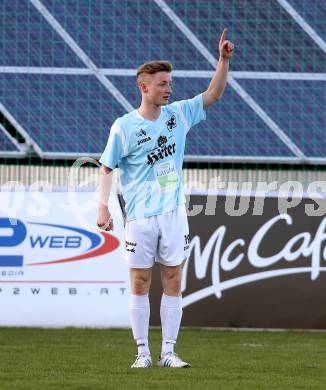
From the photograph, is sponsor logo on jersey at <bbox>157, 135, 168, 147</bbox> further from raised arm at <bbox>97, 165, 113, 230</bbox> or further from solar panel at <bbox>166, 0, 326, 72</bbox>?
solar panel at <bbox>166, 0, 326, 72</bbox>

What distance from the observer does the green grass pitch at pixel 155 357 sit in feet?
19.9

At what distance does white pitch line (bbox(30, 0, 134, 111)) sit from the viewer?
13.4 m

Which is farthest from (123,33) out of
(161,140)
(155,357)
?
(161,140)

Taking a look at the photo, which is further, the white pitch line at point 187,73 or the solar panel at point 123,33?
the solar panel at point 123,33

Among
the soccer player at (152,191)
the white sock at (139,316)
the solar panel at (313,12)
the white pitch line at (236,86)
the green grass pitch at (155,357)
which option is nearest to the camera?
the green grass pitch at (155,357)

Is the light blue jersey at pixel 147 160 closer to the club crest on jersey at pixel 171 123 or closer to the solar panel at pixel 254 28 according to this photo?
the club crest on jersey at pixel 171 123

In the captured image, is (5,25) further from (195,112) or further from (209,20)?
(195,112)

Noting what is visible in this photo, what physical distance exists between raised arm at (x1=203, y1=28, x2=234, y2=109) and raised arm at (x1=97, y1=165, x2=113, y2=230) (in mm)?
738

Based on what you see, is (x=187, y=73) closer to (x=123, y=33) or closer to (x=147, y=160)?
(x=123, y=33)

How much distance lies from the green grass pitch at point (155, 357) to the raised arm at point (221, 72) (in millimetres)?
1592

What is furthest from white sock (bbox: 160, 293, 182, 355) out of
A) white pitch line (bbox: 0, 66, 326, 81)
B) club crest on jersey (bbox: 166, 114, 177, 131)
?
white pitch line (bbox: 0, 66, 326, 81)

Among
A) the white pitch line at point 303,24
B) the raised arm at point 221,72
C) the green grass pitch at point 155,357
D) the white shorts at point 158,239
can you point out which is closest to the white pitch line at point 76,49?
the white pitch line at point 303,24

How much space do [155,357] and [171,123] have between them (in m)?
1.72

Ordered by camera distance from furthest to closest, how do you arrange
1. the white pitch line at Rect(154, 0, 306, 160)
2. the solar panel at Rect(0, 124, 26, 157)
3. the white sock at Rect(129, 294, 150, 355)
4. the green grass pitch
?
the white pitch line at Rect(154, 0, 306, 160) → the solar panel at Rect(0, 124, 26, 157) → the white sock at Rect(129, 294, 150, 355) → the green grass pitch
